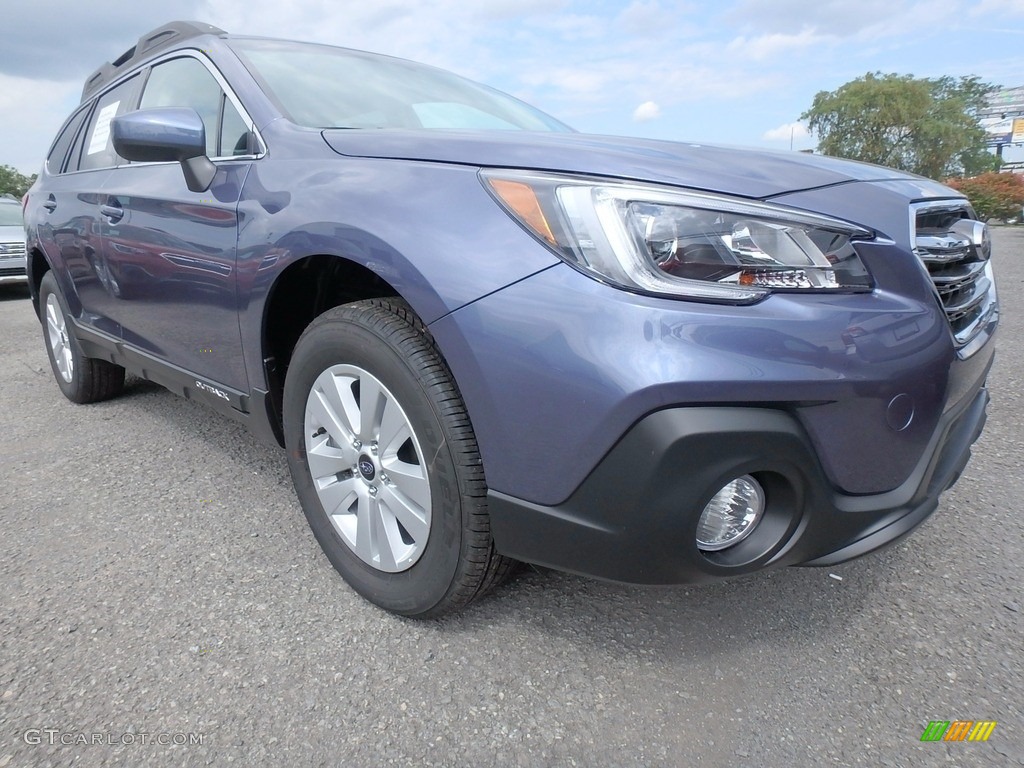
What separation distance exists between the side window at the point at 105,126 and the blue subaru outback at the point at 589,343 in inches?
52.1

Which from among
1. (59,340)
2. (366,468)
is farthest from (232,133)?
(59,340)

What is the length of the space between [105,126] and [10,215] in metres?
8.30

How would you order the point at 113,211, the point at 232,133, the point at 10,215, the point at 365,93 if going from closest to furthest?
the point at 232,133 < the point at 365,93 < the point at 113,211 < the point at 10,215

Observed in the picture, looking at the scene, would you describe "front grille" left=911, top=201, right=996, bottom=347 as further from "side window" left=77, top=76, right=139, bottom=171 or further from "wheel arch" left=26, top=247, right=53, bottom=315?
"wheel arch" left=26, top=247, right=53, bottom=315

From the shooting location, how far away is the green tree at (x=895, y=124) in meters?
49.8

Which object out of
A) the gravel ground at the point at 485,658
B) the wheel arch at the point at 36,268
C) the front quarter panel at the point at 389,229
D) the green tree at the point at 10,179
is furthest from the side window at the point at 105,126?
the green tree at the point at 10,179

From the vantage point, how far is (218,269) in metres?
2.04

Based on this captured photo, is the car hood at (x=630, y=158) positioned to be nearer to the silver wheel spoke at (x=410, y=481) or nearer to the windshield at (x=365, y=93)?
the windshield at (x=365, y=93)

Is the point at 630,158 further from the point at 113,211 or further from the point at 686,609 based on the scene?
the point at 113,211

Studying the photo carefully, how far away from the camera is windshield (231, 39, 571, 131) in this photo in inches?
83.9

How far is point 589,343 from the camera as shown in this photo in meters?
1.25

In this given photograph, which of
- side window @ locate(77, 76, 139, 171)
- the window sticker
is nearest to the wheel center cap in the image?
side window @ locate(77, 76, 139, 171)

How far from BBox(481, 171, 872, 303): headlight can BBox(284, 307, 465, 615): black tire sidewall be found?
452 millimetres

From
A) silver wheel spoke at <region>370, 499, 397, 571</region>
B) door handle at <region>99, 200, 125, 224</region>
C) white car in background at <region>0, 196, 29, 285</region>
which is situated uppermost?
door handle at <region>99, 200, 125, 224</region>
